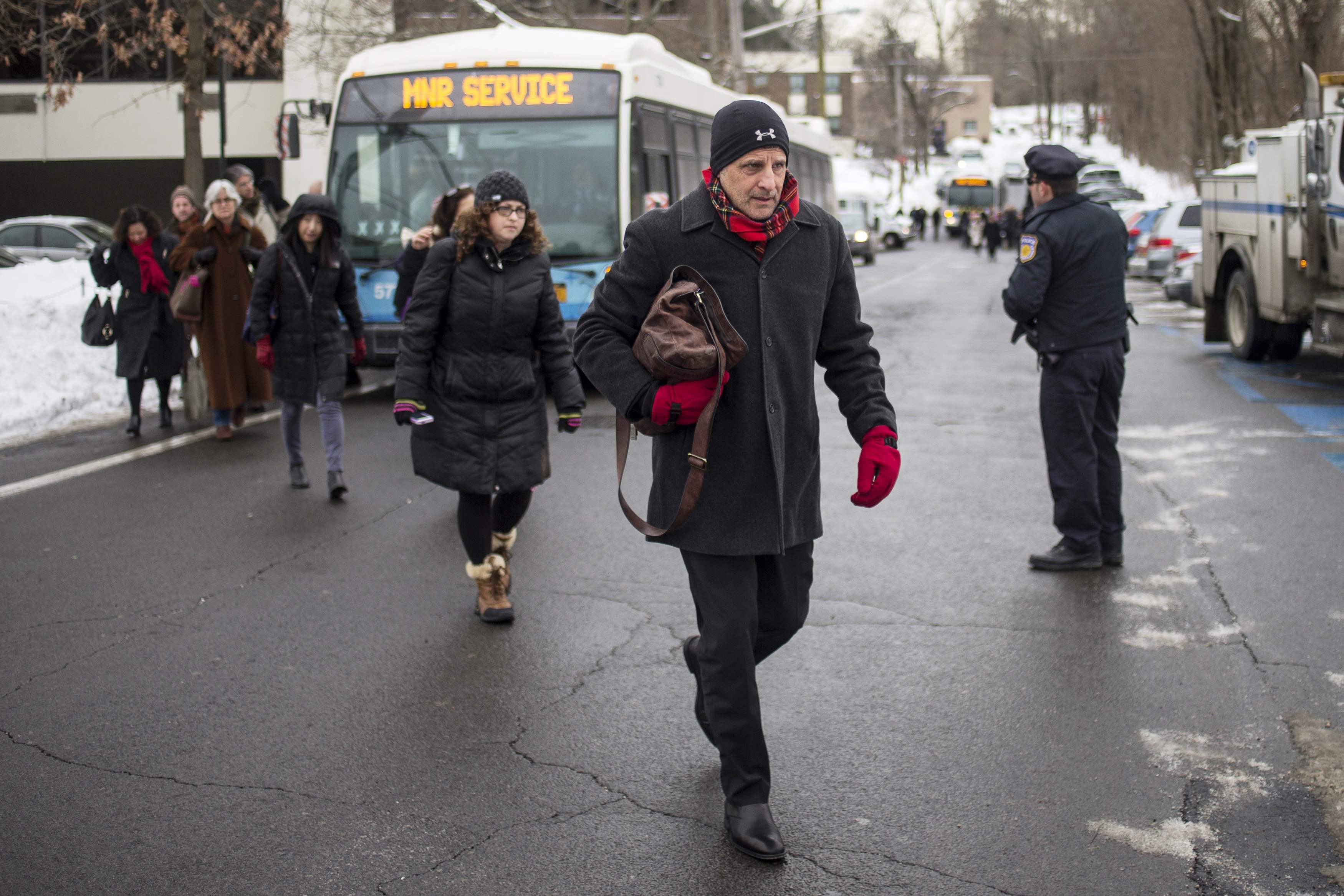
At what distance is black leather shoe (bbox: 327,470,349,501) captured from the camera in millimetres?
7754

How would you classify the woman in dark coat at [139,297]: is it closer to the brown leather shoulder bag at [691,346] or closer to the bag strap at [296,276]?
the bag strap at [296,276]

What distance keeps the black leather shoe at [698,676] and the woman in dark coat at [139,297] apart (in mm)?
7132

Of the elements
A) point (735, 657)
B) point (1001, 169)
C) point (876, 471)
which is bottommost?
point (735, 657)

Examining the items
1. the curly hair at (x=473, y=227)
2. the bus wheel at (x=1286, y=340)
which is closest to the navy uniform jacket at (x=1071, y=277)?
the curly hair at (x=473, y=227)

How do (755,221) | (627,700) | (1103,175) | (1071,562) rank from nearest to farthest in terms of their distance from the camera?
(755,221)
(627,700)
(1071,562)
(1103,175)

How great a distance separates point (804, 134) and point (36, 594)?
1904 centimetres

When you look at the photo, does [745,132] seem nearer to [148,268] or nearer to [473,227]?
[473,227]

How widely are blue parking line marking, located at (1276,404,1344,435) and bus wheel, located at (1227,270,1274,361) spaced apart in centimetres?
253

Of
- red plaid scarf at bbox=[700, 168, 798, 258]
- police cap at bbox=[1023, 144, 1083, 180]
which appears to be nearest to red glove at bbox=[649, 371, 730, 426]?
red plaid scarf at bbox=[700, 168, 798, 258]

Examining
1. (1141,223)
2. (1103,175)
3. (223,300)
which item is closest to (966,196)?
(1103,175)

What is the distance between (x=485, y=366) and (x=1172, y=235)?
69.3 ft

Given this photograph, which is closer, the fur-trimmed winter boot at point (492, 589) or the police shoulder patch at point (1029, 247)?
the fur-trimmed winter boot at point (492, 589)

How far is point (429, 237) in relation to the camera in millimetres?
7664

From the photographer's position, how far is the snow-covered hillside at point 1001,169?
6719 cm
